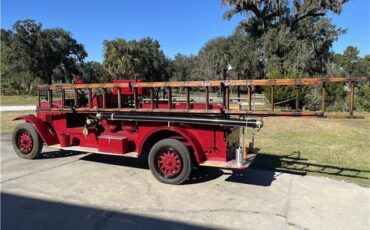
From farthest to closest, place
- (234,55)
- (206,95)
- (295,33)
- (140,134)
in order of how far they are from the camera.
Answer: (234,55)
(295,33)
(140,134)
(206,95)

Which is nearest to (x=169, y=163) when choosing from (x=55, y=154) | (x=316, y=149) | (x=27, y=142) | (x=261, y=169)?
(x=261, y=169)

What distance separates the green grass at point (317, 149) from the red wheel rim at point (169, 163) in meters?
2.16

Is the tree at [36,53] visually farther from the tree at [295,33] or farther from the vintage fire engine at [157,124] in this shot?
the vintage fire engine at [157,124]

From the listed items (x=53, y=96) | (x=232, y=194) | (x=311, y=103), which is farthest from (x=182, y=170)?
(x=311, y=103)

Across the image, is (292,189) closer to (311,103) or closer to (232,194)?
(232,194)

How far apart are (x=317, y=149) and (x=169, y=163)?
16.1 ft

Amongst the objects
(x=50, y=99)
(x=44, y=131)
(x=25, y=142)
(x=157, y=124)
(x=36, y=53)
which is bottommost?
(x=25, y=142)

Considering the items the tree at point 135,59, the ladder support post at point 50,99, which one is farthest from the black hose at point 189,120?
the tree at point 135,59

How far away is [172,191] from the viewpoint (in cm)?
568

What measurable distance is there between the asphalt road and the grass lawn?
688mm

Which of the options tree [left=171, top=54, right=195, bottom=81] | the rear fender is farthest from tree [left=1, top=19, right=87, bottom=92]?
the rear fender

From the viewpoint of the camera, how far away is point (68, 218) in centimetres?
455

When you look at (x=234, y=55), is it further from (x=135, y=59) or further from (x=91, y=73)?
(x=91, y=73)

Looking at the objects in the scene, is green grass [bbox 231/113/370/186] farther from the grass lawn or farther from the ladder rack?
the ladder rack
